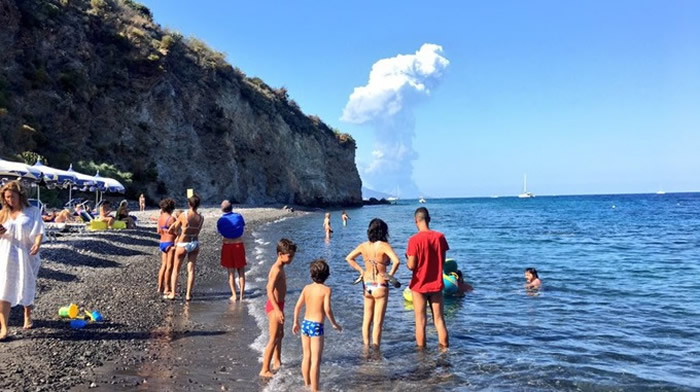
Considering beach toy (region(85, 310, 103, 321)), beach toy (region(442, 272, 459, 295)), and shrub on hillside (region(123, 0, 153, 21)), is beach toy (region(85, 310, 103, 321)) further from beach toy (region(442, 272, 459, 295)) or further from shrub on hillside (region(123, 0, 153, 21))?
shrub on hillside (region(123, 0, 153, 21))

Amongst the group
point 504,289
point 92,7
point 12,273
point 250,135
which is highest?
point 92,7

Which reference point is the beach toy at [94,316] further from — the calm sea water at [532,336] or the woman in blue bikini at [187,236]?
the calm sea water at [532,336]

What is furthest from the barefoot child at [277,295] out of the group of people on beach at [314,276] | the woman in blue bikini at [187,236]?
the woman in blue bikini at [187,236]

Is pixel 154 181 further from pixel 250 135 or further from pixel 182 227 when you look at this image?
pixel 182 227

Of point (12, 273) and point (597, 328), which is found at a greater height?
point (12, 273)

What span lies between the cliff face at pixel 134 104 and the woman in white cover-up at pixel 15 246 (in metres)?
24.2

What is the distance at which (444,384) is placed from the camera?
5.43 meters

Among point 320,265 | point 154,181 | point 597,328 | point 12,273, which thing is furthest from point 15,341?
point 154,181

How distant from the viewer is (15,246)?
5832 millimetres

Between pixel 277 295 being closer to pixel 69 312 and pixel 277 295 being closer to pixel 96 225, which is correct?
pixel 69 312

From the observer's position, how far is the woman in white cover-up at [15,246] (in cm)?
578

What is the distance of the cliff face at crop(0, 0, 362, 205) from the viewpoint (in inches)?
1248

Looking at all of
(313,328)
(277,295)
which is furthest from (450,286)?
(313,328)

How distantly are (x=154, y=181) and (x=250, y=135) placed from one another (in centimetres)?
1729
